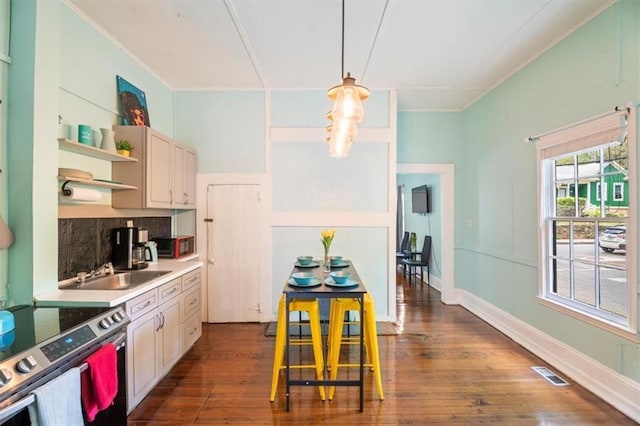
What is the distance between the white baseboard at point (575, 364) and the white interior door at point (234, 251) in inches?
123

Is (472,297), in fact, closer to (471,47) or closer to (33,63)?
(471,47)

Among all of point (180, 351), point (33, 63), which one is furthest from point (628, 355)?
point (33, 63)

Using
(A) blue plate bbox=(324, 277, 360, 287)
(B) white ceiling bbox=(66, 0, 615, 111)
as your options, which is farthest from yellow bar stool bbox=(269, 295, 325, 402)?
(B) white ceiling bbox=(66, 0, 615, 111)

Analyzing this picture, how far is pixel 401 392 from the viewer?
8.49 feet

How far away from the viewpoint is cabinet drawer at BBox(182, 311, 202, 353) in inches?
122

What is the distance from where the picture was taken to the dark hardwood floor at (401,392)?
2.28 m

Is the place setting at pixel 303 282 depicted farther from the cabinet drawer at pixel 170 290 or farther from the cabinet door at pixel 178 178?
the cabinet door at pixel 178 178

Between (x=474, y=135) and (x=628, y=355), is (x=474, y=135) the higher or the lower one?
the higher one

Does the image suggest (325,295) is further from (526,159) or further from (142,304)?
(526,159)

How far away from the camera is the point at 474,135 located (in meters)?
4.63

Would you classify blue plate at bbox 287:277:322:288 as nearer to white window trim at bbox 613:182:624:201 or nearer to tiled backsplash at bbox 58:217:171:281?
tiled backsplash at bbox 58:217:171:281

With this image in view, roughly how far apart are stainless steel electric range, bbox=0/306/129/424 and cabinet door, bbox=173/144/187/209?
6.33 feet

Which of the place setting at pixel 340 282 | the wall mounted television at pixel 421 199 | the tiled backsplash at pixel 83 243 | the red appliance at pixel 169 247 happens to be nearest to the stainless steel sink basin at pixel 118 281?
the tiled backsplash at pixel 83 243

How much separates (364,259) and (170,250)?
2440 millimetres
